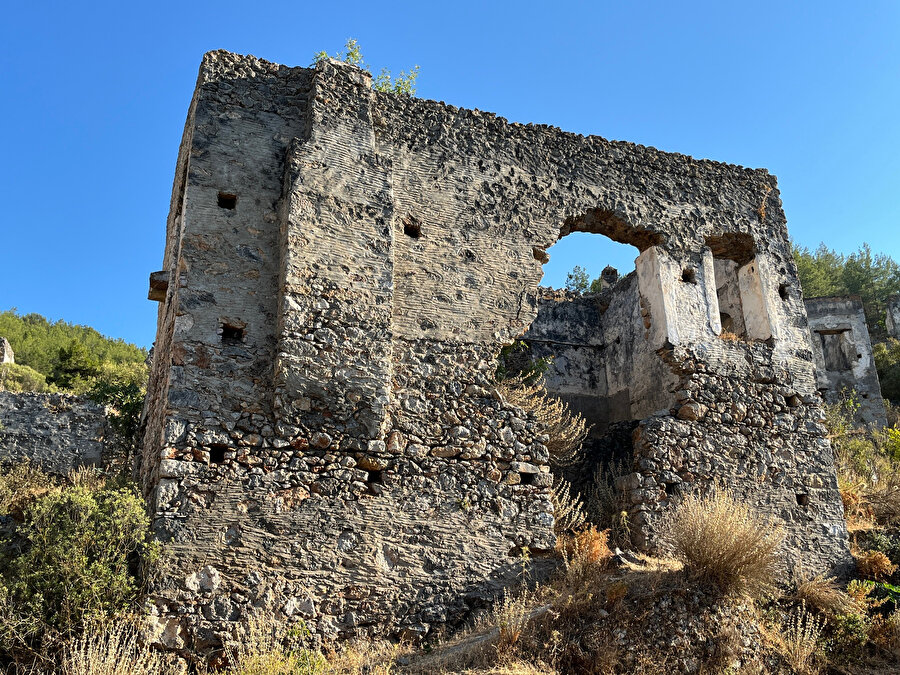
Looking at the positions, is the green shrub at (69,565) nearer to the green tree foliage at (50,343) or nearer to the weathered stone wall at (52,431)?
the weathered stone wall at (52,431)

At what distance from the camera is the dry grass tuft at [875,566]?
30.6 ft

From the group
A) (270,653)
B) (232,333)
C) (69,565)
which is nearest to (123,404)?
(232,333)

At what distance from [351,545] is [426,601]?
94 cm

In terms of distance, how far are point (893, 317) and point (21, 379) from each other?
88.4 ft

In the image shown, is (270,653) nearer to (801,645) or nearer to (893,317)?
(801,645)

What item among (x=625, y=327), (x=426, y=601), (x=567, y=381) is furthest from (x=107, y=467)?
(x=625, y=327)

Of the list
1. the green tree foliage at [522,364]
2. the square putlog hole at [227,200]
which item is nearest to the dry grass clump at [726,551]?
the green tree foliage at [522,364]

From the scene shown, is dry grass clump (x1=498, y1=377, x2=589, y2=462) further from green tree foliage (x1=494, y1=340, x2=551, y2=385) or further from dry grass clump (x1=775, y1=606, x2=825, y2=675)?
dry grass clump (x1=775, y1=606, x2=825, y2=675)

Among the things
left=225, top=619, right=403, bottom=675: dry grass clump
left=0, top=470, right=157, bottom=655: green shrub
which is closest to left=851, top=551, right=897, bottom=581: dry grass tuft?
left=225, top=619, right=403, bottom=675: dry grass clump

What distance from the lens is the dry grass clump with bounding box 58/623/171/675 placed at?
5.74 metres

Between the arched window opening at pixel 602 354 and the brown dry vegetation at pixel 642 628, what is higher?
the arched window opening at pixel 602 354

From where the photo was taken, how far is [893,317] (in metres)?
25.6

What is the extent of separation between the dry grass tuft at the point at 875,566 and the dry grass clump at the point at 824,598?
93 centimetres

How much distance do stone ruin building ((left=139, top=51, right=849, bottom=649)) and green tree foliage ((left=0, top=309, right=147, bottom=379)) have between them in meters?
16.6
